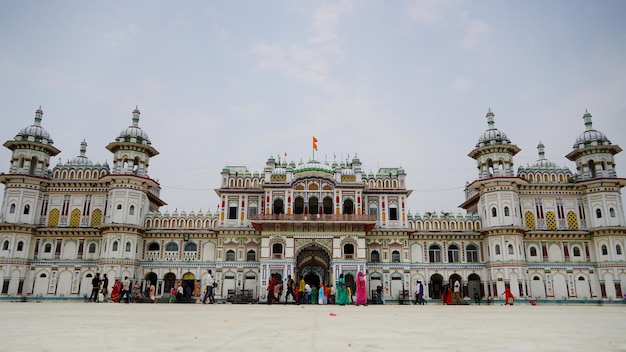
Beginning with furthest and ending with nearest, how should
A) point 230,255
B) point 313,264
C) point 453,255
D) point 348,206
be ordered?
point 453,255 → point 313,264 → point 348,206 → point 230,255

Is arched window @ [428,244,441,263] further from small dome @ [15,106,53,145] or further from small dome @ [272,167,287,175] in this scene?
small dome @ [15,106,53,145]

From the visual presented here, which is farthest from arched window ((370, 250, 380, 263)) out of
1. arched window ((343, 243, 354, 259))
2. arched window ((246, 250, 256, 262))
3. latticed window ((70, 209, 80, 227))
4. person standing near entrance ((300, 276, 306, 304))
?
latticed window ((70, 209, 80, 227))

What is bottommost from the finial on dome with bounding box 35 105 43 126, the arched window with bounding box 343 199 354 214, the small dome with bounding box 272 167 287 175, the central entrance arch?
the central entrance arch

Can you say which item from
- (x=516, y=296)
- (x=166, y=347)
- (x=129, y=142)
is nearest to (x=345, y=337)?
(x=166, y=347)

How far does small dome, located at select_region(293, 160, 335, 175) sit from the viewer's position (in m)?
37.6

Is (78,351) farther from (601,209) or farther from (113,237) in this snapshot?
(601,209)

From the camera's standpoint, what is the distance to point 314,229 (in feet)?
118

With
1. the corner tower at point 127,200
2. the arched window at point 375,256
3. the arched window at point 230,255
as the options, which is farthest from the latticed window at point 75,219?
the arched window at point 375,256

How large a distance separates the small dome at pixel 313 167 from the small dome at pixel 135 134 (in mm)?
13099

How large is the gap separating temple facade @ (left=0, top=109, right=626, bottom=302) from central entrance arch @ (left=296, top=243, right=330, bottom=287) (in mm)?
113

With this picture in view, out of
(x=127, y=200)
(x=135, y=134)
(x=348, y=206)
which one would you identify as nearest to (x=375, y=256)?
(x=348, y=206)

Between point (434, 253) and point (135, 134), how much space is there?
2677 centimetres

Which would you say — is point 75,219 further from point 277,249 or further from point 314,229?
point 314,229

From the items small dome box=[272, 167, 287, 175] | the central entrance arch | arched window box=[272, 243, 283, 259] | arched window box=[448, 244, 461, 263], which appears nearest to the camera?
arched window box=[272, 243, 283, 259]
